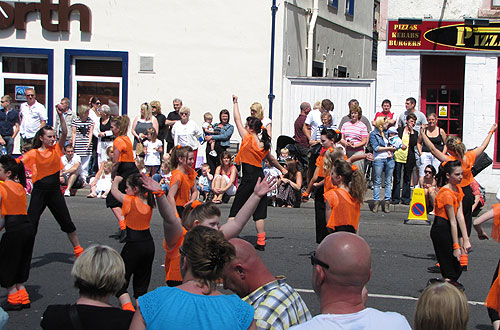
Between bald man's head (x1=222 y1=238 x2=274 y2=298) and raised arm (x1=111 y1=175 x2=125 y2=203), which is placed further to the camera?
raised arm (x1=111 y1=175 x2=125 y2=203)

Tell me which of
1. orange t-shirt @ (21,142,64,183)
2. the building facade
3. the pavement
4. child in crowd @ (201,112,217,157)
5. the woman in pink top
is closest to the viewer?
the pavement

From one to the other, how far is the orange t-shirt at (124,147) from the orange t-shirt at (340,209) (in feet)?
11.3

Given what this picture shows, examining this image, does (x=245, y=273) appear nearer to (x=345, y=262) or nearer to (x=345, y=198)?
(x=345, y=262)

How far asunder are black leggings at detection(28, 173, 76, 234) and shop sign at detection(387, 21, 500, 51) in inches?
435

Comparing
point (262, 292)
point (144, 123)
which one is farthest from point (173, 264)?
point (144, 123)

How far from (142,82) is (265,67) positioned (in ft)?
11.0

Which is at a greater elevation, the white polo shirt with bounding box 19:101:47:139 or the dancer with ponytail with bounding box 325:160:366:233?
the white polo shirt with bounding box 19:101:47:139

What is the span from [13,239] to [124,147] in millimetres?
3066

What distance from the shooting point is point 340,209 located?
24.1 ft

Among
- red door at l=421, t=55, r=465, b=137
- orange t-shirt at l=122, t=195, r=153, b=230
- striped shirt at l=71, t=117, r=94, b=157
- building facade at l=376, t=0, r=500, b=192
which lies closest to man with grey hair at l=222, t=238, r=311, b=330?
orange t-shirt at l=122, t=195, r=153, b=230

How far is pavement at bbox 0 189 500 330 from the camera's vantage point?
7.26 metres

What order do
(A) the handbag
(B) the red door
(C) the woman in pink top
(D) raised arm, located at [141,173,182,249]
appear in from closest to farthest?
(D) raised arm, located at [141,173,182,249] < (A) the handbag < (C) the woman in pink top < (B) the red door

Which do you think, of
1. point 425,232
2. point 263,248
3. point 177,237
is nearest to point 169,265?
point 177,237

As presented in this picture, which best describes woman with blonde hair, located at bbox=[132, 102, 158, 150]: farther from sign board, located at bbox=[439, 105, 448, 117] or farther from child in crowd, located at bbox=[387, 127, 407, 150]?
sign board, located at bbox=[439, 105, 448, 117]
